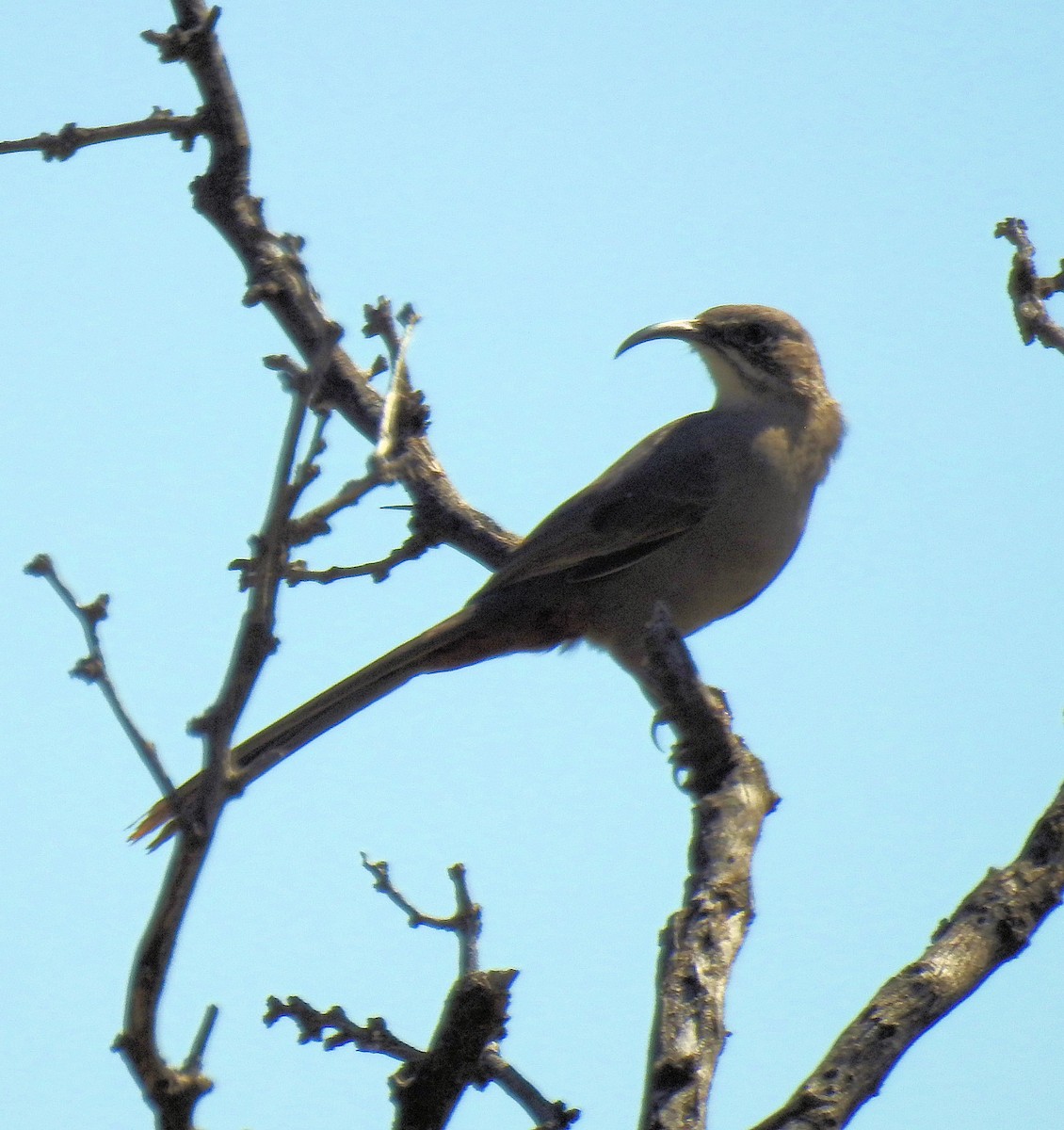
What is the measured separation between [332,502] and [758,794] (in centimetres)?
234

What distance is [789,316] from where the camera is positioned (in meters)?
7.60

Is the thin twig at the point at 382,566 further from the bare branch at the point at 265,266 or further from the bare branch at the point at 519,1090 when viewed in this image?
the bare branch at the point at 519,1090

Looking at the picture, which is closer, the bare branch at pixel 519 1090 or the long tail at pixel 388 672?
the bare branch at pixel 519 1090

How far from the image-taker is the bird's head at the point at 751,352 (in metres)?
7.30

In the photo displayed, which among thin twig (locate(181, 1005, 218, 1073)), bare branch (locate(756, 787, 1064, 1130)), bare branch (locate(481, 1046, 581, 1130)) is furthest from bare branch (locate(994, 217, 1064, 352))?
thin twig (locate(181, 1005, 218, 1073))

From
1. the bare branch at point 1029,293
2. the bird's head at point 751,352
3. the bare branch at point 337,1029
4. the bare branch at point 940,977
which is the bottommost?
the bare branch at point 940,977

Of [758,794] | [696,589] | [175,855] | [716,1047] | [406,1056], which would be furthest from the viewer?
[696,589]

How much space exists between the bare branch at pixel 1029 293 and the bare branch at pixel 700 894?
5.38 ft

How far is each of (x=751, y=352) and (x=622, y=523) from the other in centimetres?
135

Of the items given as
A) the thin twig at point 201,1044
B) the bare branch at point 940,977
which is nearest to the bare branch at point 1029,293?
the bare branch at point 940,977

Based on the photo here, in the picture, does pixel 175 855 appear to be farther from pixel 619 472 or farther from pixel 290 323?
pixel 619 472

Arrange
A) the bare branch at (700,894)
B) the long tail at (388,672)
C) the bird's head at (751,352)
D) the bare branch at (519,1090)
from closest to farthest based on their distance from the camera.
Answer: the bare branch at (700,894)
the bare branch at (519,1090)
the long tail at (388,672)
the bird's head at (751,352)

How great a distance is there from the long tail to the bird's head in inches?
68.6

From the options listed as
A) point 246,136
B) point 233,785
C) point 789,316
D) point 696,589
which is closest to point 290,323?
point 246,136
